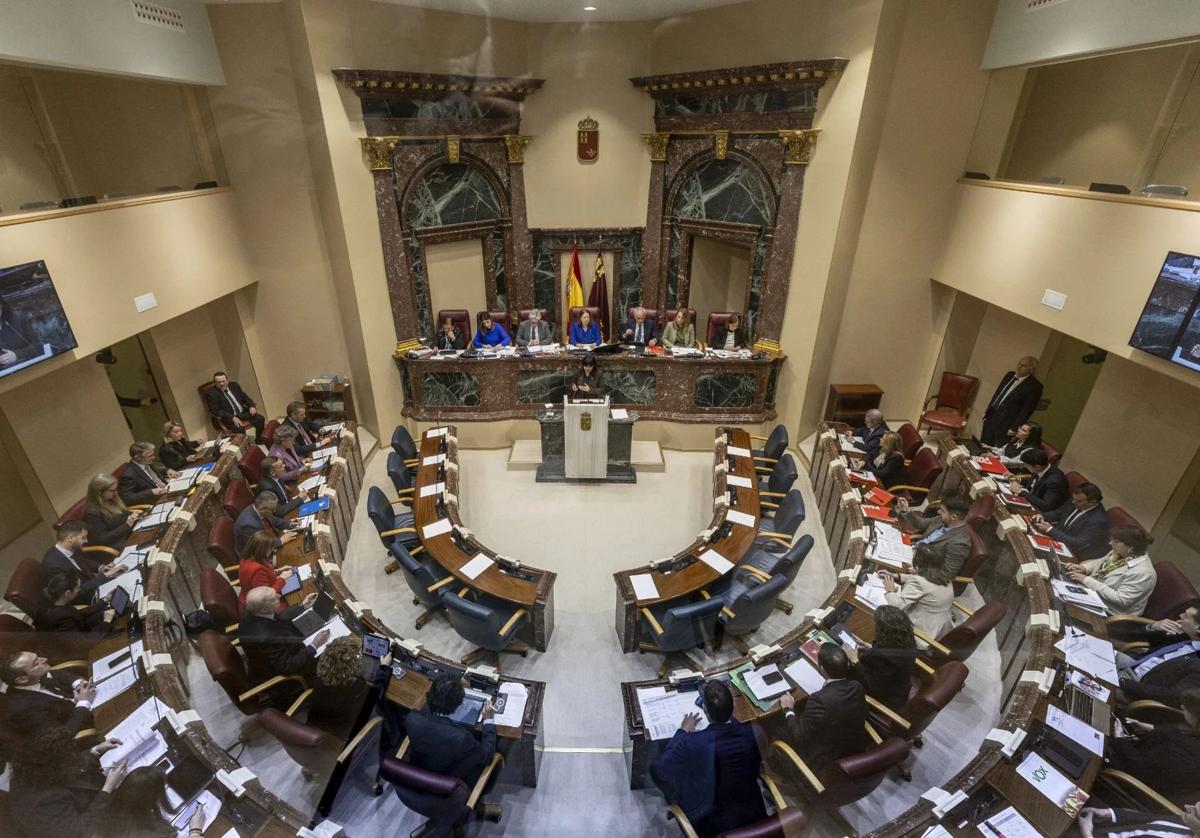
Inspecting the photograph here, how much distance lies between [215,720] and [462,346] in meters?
5.51

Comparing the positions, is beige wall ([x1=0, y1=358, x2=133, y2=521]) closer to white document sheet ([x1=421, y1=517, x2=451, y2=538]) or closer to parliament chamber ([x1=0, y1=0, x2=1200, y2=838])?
parliament chamber ([x1=0, y1=0, x2=1200, y2=838])

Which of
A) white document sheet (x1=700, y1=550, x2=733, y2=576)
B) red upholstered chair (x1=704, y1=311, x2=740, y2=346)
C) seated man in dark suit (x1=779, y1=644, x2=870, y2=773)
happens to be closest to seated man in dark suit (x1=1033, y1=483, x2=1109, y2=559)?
white document sheet (x1=700, y1=550, x2=733, y2=576)

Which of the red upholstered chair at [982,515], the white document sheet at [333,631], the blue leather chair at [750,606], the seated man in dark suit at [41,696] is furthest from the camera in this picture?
the red upholstered chair at [982,515]

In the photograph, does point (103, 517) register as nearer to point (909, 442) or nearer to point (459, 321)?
point (459, 321)

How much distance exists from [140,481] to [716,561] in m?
5.48

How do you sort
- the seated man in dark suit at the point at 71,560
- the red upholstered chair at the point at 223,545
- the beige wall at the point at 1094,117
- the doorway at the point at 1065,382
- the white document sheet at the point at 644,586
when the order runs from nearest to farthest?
the seated man in dark suit at the point at 71,560
the white document sheet at the point at 644,586
the red upholstered chair at the point at 223,545
the beige wall at the point at 1094,117
the doorway at the point at 1065,382

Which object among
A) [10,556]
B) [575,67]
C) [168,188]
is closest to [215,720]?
[10,556]

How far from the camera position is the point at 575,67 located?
8023mm

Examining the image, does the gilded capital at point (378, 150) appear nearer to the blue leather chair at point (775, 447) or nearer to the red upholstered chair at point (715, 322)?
the red upholstered chair at point (715, 322)

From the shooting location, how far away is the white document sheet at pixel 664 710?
3.56 metres

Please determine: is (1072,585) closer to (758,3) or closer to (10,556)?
(758,3)

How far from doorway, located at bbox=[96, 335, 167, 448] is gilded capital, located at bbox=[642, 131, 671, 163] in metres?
7.09

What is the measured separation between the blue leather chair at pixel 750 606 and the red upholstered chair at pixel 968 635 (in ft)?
3.59

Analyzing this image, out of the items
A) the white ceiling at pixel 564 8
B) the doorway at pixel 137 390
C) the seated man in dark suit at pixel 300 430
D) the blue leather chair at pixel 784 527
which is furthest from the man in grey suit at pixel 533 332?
the doorway at pixel 137 390
